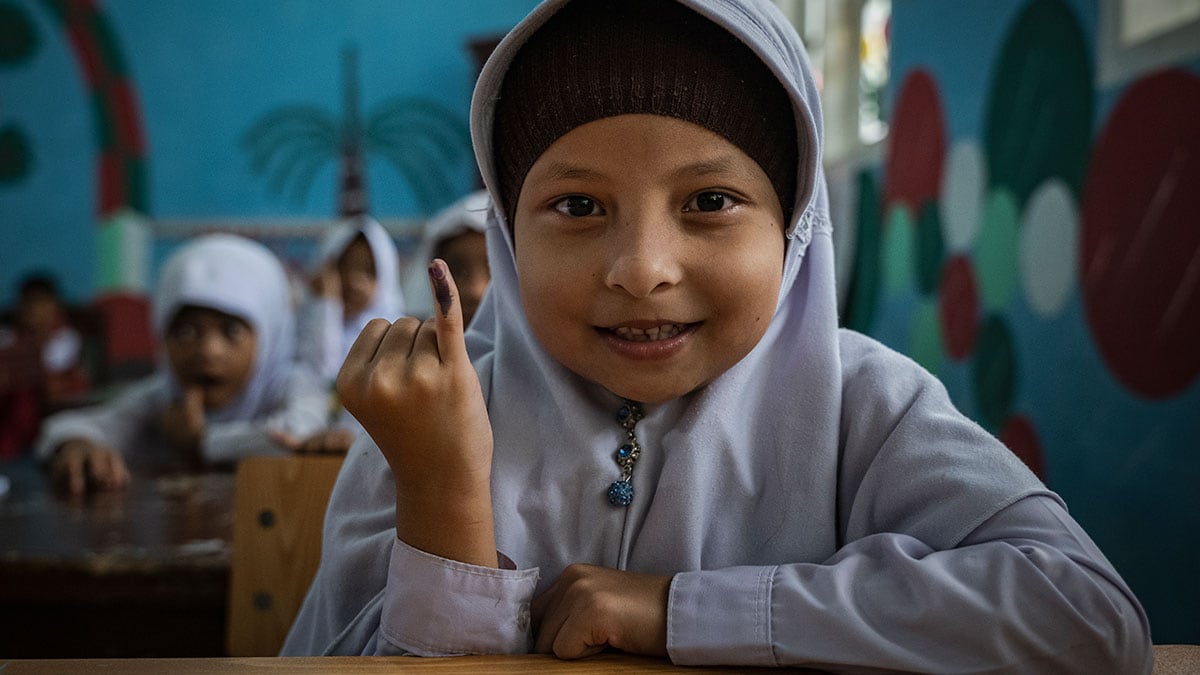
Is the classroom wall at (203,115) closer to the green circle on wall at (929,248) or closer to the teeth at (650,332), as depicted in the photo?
the green circle on wall at (929,248)

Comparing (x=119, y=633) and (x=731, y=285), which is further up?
(x=731, y=285)

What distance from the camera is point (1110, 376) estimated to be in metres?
2.35

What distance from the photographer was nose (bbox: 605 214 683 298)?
83 centimetres

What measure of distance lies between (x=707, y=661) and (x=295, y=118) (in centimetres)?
778

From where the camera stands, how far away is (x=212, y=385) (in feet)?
9.68

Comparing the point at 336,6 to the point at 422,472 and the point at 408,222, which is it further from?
the point at 422,472

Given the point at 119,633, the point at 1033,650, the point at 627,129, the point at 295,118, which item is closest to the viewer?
the point at 1033,650

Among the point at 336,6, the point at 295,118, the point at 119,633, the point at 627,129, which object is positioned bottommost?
the point at 119,633

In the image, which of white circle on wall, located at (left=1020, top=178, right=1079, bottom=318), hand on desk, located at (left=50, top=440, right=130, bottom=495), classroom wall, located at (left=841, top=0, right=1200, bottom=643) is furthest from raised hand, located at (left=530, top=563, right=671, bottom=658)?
white circle on wall, located at (left=1020, top=178, right=1079, bottom=318)

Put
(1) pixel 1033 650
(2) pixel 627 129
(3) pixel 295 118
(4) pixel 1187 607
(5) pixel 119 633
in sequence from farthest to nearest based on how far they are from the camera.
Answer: (3) pixel 295 118 < (4) pixel 1187 607 < (5) pixel 119 633 < (2) pixel 627 129 < (1) pixel 1033 650

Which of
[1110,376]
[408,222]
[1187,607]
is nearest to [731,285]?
[1187,607]

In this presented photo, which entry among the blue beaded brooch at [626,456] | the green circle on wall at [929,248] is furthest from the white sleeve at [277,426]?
the green circle on wall at [929,248]

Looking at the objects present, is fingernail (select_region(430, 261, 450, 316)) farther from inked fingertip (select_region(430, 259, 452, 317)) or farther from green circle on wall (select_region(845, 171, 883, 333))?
green circle on wall (select_region(845, 171, 883, 333))

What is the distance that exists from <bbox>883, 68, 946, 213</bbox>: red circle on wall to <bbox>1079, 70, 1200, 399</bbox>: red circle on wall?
4.44 feet
